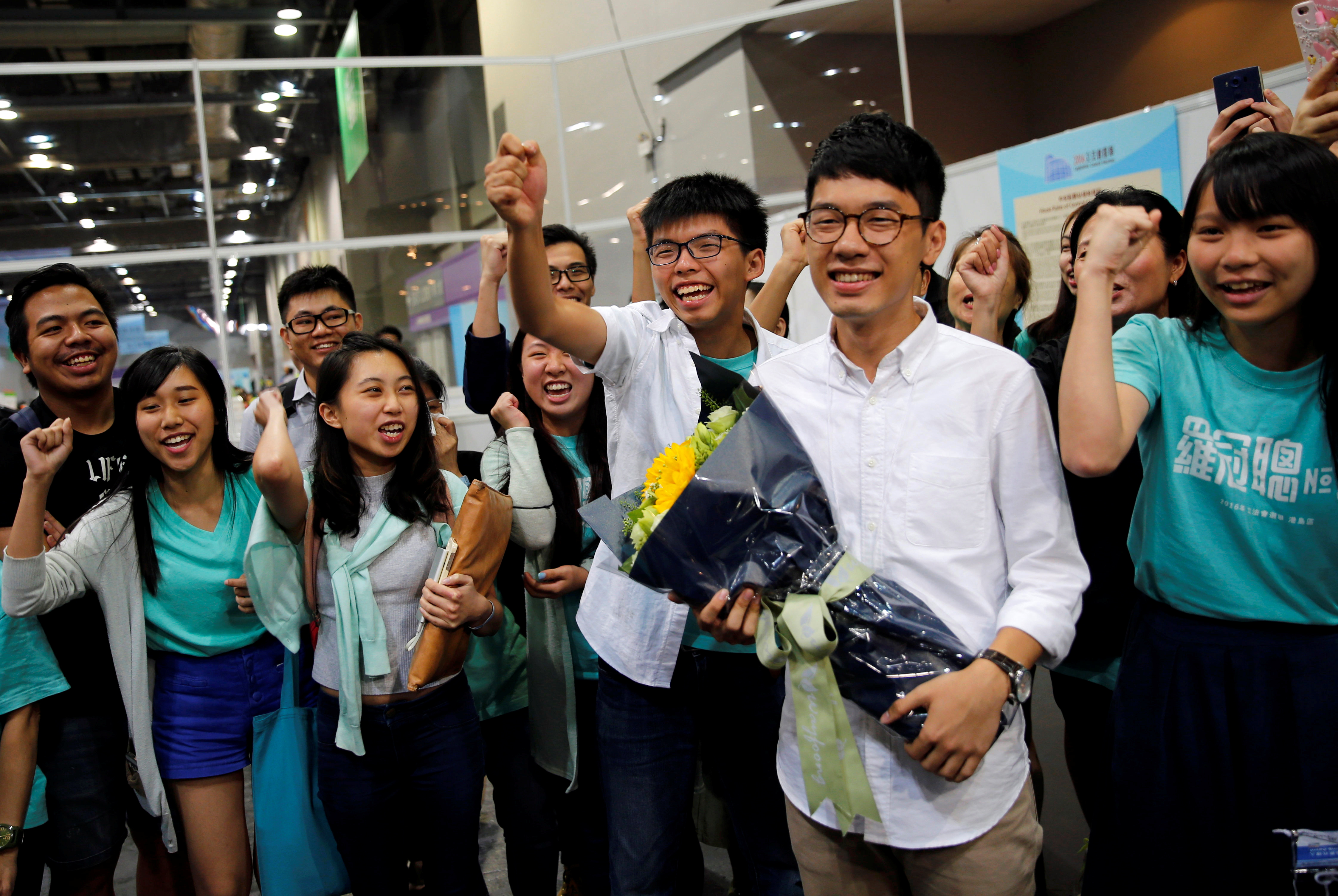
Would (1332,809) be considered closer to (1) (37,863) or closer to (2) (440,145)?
(1) (37,863)

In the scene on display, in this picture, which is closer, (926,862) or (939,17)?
(926,862)

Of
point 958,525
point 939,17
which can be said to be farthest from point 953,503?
point 939,17

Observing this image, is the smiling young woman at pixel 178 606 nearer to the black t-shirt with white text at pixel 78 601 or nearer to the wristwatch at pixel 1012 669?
the black t-shirt with white text at pixel 78 601

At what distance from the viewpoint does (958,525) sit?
1208 mm

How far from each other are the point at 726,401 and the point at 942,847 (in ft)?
2.29

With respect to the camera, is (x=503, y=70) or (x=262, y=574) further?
(x=503, y=70)

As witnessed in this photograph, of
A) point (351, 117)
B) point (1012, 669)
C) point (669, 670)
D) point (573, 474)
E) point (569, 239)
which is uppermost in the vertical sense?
point (351, 117)

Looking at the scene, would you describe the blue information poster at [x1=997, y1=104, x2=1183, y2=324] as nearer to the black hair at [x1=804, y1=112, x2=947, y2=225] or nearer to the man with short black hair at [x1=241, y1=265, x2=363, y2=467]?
the black hair at [x1=804, y1=112, x2=947, y2=225]

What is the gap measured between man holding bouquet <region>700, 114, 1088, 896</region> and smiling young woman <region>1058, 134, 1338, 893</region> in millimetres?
129

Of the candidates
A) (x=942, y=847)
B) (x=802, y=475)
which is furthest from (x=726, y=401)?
(x=942, y=847)

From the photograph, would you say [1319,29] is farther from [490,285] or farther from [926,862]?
[490,285]

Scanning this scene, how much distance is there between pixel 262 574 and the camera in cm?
198

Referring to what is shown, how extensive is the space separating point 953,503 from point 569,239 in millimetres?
1615

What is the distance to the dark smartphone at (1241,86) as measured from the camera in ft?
5.16
